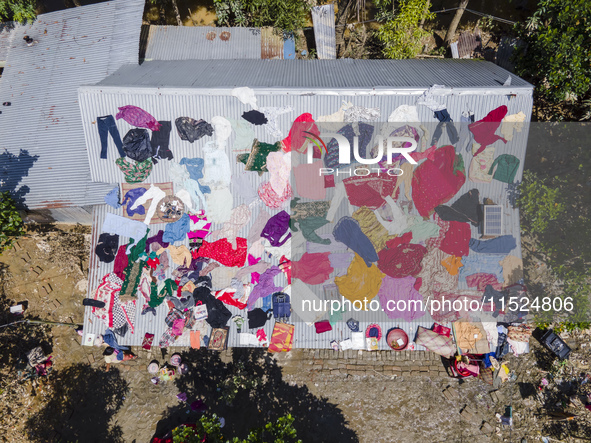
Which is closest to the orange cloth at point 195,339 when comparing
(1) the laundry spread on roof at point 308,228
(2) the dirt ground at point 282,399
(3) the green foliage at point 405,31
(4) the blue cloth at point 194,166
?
(1) the laundry spread on roof at point 308,228

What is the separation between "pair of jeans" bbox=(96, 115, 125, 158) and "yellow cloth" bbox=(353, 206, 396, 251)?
1135 cm

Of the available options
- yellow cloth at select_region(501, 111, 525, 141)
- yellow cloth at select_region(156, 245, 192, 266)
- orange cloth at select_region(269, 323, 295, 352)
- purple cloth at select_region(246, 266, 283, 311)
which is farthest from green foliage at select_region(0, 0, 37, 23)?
yellow cloth at select_region(501, 111, 525, 141)

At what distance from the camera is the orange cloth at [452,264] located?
48.6 ft

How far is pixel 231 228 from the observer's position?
15.0 meters

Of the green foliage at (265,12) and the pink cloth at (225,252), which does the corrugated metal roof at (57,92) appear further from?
the pink cloth at (225,252)

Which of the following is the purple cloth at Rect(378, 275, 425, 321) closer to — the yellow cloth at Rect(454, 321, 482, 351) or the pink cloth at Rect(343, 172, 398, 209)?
the yellow cloth at Rect(454, 321, 482, 351)

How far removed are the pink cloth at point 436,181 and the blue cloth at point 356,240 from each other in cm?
284

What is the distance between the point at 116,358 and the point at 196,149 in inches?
468

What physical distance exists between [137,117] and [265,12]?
932 cm

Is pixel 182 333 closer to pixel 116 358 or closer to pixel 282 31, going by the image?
pixel 116 358

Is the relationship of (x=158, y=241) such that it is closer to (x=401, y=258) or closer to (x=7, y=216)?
(x=7, y=216)

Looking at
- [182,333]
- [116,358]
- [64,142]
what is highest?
[64,142]

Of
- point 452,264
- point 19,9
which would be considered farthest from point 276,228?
point 19,9

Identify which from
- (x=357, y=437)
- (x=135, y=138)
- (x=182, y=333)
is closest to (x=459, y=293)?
(x=357, y=437)
